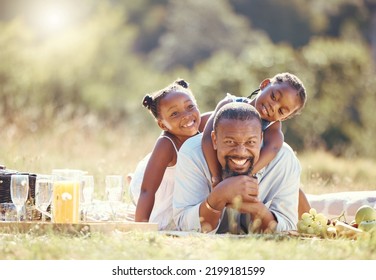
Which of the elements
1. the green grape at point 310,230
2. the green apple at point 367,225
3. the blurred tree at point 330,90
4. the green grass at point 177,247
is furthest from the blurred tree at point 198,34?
the green grass at point 177,247

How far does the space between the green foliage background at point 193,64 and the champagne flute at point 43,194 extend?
7644mm

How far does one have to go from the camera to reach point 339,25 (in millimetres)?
38062

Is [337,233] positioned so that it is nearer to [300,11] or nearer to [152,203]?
[152,203]

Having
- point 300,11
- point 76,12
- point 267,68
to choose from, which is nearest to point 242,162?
point 267,68

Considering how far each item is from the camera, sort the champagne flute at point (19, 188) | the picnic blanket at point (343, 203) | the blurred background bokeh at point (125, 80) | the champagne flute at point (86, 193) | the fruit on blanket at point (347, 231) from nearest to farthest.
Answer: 1. the fruit on blanket at point (347, 231)
2. the champagne flute at point (19, 188)
3. the champagne flute at point (86, 193)
4. the picnic blanket at point (343, 203)
5. the blurred background bokeh at point (125, 80)

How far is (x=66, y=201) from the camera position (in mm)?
6012

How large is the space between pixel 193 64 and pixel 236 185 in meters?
30.5

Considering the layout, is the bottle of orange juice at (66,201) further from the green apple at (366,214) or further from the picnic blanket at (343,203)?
the picnic blanket at (343,203)

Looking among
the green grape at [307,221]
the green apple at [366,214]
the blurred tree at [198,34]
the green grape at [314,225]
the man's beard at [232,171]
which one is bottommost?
the green grape at [314,225]

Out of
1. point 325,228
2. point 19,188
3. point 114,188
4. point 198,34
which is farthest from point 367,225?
point 198,34

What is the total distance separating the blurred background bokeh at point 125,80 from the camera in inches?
529

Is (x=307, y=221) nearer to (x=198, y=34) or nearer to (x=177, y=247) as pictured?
(x=177, y=247)

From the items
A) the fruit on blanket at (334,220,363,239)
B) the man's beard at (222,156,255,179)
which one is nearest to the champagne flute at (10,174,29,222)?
the man's beard at (222,156,255,179)
